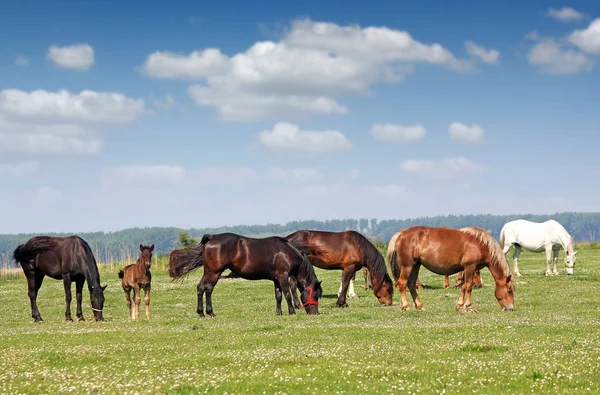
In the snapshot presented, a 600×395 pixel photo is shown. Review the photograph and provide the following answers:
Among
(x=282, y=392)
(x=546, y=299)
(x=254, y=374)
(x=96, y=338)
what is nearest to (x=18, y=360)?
(x=96, y=338)

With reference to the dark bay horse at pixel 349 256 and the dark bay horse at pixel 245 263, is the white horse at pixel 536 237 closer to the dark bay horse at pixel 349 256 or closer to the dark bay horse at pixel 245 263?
the dark bay horse at pixel 349 256

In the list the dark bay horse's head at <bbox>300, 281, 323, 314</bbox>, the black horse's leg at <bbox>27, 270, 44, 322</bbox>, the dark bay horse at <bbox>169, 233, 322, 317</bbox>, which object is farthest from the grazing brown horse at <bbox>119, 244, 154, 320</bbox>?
the dark bay horse's head at <bbox>300, 281, 323, 314</bbox>

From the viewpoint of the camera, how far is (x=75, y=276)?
2422cm

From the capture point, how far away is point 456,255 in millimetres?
23812

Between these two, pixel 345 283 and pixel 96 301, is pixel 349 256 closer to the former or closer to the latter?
pixel 345 283

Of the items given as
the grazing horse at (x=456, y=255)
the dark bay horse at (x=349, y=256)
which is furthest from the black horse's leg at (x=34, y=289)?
the grazing horse at (x=456, y=255)

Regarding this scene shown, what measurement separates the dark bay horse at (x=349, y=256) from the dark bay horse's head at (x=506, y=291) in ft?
15.3

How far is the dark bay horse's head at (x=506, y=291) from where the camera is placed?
23.4 m

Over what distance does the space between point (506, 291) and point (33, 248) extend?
15.6 m

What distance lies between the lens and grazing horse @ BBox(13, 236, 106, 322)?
23859 millimetres

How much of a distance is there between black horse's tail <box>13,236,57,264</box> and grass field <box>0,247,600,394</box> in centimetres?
227

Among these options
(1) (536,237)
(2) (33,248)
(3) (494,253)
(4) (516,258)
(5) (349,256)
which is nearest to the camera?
(3) (494,253)

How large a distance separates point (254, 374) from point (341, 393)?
6.75 feet

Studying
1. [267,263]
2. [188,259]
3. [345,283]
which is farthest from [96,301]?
[345,283]
